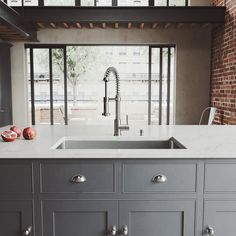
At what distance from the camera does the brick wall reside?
15.8 ft

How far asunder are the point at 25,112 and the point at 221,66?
4013mm

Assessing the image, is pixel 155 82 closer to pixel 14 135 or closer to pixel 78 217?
pixel 14 135

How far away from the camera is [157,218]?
1.48 meters

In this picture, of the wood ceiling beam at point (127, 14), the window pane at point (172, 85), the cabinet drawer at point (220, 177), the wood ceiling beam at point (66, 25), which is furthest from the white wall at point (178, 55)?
the cabinet drawer at point (220, 177)

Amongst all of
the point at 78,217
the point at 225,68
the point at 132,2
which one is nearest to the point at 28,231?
the point at 78,217

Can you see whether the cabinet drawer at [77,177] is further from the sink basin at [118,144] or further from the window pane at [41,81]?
Answer: the window pane at [41,81]

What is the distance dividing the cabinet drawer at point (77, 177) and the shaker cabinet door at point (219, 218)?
49 centimetres

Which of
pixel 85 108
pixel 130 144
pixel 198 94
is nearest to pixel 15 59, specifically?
pixel 85 108

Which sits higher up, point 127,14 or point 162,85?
point 127,14

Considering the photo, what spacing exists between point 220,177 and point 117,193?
51cm

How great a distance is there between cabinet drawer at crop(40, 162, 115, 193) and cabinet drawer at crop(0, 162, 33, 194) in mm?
68

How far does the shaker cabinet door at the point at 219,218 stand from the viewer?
58.4 inches

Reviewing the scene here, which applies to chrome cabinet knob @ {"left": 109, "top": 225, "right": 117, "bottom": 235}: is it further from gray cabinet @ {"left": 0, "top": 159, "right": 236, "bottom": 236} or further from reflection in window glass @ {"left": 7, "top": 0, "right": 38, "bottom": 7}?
reflection in window glass @ {"left": 7, "top": 0, "right": 38, "bottom": 7}

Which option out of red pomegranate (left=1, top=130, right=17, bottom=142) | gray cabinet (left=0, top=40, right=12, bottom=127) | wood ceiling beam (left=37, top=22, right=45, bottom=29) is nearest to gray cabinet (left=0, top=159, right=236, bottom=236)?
red pomegranate (left=1, top=130, right=17, bottom=142)
